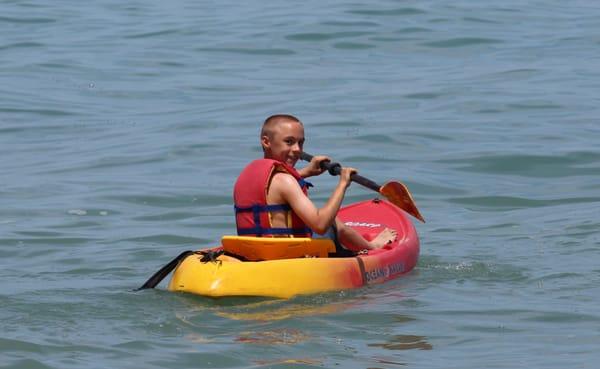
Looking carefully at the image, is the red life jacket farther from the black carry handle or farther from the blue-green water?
the blue-green water

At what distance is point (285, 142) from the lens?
8219 mm

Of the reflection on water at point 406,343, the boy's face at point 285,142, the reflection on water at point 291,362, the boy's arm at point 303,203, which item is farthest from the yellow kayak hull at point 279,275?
the reflection on water at point 291,362

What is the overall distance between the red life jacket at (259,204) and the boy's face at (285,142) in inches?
3.6

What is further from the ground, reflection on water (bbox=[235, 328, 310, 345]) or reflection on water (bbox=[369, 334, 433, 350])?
reflection on water (bbox=[235, 328, 310, 345])

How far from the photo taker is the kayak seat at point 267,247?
26.3 feet

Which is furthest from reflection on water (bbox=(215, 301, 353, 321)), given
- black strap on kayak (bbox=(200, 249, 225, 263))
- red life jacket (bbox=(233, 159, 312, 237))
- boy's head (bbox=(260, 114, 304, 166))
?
boy's head (bbox=(260, 114, 304, 166))

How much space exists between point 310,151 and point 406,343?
6.55m

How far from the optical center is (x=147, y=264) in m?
9.60

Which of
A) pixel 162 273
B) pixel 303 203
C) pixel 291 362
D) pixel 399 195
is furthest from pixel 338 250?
pixel 291 362

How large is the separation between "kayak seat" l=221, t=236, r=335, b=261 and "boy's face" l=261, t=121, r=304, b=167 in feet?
1.58

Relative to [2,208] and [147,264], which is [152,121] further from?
[147,264]

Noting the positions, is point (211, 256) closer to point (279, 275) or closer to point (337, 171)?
point (279, 275)

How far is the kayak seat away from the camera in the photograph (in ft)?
26.3

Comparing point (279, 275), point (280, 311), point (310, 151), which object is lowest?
point (310, 151)
